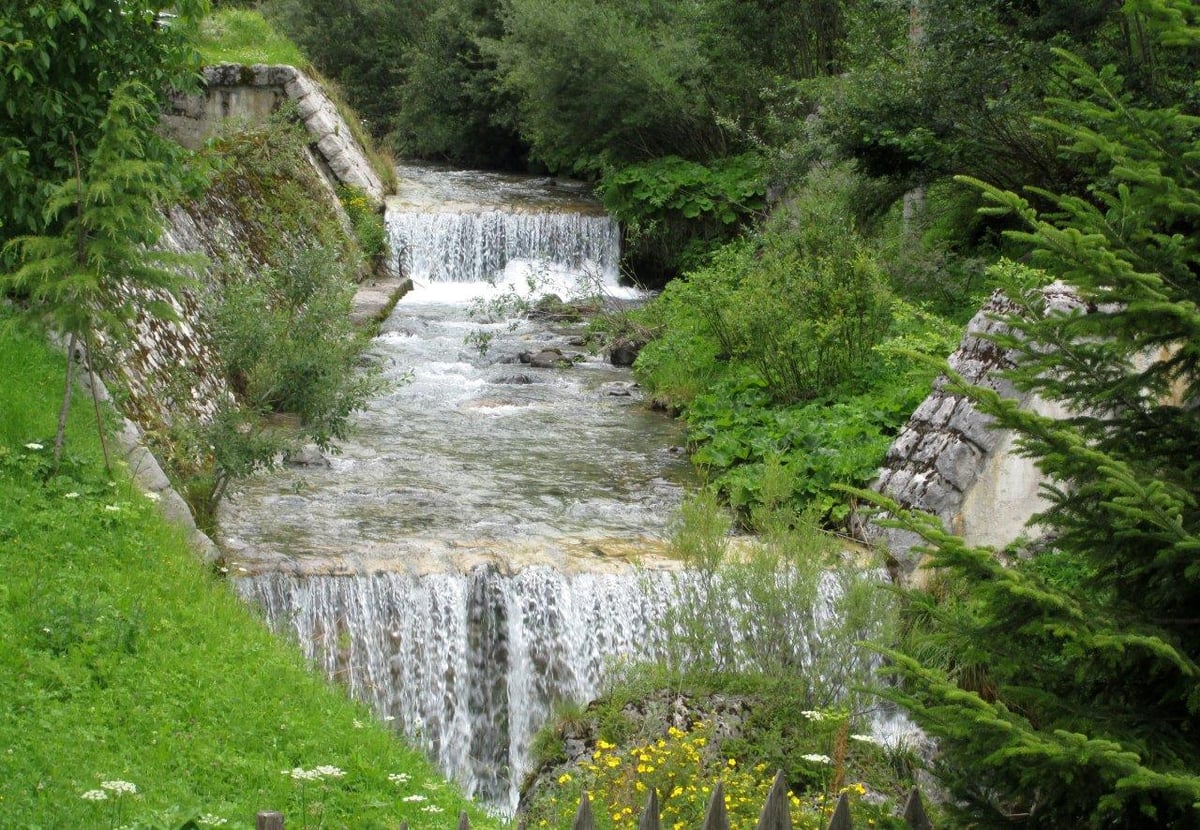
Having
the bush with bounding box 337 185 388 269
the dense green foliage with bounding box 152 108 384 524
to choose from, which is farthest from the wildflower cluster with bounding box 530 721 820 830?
the bush with bounding box 337 185 388 269

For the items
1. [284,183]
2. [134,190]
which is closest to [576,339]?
[284,183]

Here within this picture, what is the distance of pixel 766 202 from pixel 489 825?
16.1 metres

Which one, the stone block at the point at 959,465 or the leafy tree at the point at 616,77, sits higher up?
the leafy tree at the point at 616,77

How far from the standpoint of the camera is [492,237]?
20984mm

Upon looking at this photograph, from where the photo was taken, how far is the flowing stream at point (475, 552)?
7844 millimetres

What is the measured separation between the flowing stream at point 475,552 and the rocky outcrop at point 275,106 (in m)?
6.77

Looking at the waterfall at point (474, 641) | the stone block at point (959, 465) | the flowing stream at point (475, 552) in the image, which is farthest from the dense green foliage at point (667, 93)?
the waterfall at point (474, 641)

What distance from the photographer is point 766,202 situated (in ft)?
66.2

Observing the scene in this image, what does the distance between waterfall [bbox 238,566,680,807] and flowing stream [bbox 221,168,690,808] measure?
10 millimetres

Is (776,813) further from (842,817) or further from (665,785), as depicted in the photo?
(665,785)

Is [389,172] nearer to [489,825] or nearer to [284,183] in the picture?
[284,183]

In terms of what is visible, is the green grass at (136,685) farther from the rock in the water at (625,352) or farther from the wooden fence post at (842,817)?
the rock in the water at (625,352)

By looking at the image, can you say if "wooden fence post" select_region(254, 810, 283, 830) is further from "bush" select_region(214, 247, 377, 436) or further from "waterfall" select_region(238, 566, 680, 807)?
"bush" select_region(214, 247, 377, 436)

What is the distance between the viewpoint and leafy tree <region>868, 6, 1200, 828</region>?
2939mm
